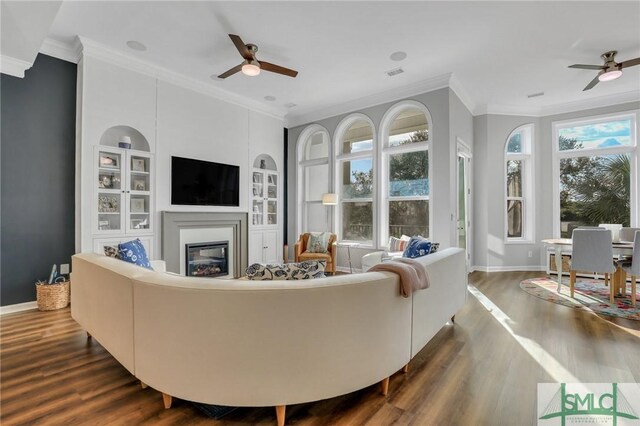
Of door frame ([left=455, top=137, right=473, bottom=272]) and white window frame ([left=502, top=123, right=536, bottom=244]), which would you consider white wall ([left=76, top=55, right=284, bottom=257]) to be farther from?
white window frame ([left=502, top=123, right=536, bottom=244])

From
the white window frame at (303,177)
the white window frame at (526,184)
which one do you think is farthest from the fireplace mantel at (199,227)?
the white window frame at (526,184)

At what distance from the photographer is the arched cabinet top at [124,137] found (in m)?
4.06

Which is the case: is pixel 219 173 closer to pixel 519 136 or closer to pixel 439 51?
pixel 439 51

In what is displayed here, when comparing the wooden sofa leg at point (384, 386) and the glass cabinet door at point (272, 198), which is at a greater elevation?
the glass cabinet door at point (272, 198)

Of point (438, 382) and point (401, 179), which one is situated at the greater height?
point (401, 179)

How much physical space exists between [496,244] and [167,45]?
631 cm

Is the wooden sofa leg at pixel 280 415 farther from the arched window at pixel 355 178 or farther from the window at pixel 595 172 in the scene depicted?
the window at pixel 595 172

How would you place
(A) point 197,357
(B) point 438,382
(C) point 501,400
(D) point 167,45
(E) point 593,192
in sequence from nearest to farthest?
(A) point 197,357 < (C) point 501,400 < (B) point 438,382 < (D) point 167,45 < (E) point 593,192

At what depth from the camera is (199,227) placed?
4809 mm

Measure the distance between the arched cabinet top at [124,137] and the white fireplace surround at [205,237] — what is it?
1327 mm

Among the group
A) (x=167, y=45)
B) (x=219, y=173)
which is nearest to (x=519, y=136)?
(x=219, y=173)

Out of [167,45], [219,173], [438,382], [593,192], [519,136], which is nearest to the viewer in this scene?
[438,382]

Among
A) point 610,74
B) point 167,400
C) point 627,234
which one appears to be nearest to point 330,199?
point 610,74

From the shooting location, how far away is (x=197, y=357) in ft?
5.00
